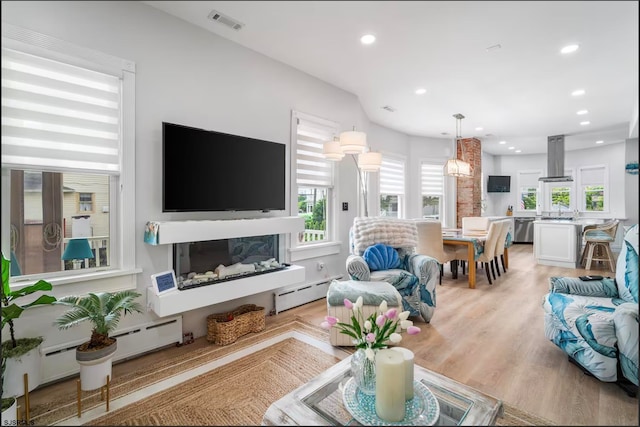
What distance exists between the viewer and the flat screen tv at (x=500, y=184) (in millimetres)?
8219

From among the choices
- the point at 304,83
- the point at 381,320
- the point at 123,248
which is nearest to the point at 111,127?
the point at 123,248

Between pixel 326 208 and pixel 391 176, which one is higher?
pixel 391 176

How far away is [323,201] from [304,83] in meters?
1.37

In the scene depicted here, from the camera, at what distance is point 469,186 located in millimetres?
6277

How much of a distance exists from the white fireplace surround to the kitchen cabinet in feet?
15.4

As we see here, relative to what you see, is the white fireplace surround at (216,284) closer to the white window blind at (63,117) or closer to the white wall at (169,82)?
the white wall at (169,82)

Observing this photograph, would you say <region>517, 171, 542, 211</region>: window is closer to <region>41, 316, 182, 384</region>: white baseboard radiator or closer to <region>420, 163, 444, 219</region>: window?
<region>420, 163, 444, 219</region>: window

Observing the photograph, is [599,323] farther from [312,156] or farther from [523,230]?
[523,230]

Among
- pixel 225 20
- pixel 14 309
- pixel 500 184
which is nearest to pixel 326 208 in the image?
pixel 225 20

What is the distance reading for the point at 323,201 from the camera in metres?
3.73

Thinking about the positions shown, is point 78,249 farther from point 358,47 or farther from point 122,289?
point 358,47

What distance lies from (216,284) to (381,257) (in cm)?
159

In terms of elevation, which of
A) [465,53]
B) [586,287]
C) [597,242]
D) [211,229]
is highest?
[465,53]

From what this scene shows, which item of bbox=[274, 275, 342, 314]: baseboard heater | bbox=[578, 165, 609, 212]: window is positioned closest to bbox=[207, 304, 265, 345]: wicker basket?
bbox=[274, 275, 342, 314]: baseboard heater
